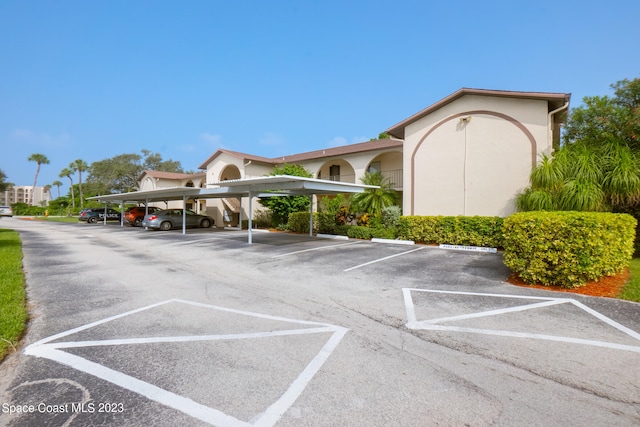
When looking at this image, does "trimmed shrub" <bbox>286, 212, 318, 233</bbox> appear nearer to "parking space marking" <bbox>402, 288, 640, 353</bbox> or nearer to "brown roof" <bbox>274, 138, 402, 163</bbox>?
"brown roof" <bbox>274, 138, 402, 163</bbox>

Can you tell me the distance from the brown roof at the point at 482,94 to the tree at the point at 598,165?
78 cm

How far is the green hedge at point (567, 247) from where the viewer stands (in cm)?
584

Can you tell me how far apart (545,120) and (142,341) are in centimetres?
1444

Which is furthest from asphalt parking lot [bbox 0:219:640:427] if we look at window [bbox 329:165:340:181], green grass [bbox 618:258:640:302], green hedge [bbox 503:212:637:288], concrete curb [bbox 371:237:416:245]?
window [bbox 329:165:340:181]

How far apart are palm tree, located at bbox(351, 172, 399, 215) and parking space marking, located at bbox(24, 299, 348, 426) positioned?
477 inches

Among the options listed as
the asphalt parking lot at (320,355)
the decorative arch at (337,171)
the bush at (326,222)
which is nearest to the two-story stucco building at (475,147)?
the bush at (326,222)

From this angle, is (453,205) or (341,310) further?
(453,205)

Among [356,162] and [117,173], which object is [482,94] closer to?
[356,162]

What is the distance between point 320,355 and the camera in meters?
3.33

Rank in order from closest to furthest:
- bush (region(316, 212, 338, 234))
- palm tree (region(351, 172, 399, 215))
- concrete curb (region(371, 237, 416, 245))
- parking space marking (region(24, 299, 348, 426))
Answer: parking space marking (region(24, 299, 348, 426)) → concrete curb (region(371, 237, 416, 245)) → palm tree (region(351, 172, 399, 215)) → bush (region(316, 212, 338, 234))

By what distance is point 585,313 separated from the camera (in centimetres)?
469

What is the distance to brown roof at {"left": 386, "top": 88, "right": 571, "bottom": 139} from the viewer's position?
11.5 meters

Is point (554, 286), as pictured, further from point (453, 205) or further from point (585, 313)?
point (453, 205)

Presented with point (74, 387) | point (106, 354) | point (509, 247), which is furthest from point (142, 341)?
point (509, 247)
